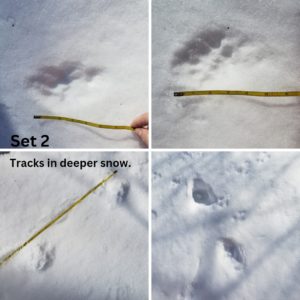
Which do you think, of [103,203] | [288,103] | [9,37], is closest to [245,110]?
[288,103]

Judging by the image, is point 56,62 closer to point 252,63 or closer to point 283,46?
point 252,63

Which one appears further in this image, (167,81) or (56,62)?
(56,62)

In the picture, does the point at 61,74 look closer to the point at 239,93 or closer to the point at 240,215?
the point at 239,93

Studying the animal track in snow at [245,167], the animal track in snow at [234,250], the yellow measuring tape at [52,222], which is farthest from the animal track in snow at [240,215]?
the yellow measuring tape at [52,222]

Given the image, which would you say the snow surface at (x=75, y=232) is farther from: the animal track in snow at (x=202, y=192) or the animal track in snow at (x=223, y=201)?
the animal track in snow at (x=223, y=201)

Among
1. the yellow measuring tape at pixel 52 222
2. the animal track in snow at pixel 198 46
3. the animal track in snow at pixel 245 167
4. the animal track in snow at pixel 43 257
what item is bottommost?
the animal track in snow at pixel 43 257

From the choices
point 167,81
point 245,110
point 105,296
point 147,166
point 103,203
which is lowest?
point 105,296
